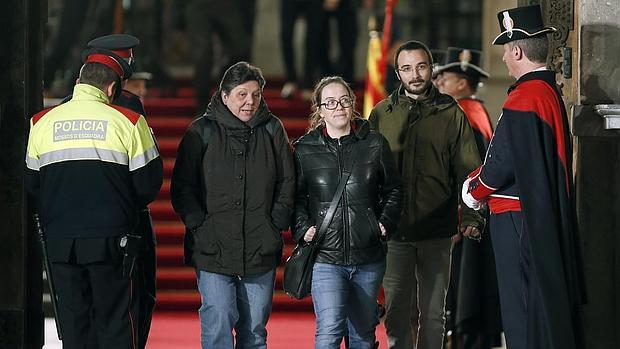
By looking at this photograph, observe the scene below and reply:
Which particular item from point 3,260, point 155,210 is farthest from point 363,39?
point 3,260

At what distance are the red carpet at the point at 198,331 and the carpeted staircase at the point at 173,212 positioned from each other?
0.16 meters

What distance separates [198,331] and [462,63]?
305 cm

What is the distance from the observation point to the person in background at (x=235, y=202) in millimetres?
8578

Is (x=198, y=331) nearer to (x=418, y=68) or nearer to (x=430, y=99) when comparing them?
Result: (x=430, y=99)

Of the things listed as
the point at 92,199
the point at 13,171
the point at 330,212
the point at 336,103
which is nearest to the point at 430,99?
the point at 336,103

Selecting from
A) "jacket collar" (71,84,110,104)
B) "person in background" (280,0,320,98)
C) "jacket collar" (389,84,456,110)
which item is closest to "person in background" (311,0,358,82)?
"person in background" (280,0,320,98)

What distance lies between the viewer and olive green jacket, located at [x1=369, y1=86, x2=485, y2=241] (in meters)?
9.21

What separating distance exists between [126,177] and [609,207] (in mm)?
2660

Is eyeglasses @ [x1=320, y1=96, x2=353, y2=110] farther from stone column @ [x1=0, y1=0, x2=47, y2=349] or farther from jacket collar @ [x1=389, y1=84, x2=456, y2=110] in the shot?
stone column @ [x1=0, y1=0, x2=47, y2=349]

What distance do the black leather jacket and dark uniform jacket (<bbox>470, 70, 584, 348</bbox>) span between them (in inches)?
26.3

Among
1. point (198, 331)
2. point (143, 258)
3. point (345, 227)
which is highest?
point (345, 227)

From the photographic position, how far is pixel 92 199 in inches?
327

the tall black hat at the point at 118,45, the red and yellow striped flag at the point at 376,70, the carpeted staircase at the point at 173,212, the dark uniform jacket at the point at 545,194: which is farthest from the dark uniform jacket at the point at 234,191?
the red and yellow striped flag at the point at 376,70

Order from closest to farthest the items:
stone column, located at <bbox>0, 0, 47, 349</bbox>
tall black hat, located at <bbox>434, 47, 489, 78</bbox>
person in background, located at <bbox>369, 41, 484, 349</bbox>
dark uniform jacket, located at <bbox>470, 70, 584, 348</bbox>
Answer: dark uniform jacket, located at <bbox>470, 70, 584, 348</bbox>, person in background, located at <bbox>369, 41, 484, 349</bbox>, stone column, located at <bbox>0, 0, 47, 349</bbox>, tall black hat, located at <bbox>434, 47, 489, 78</bbox>
